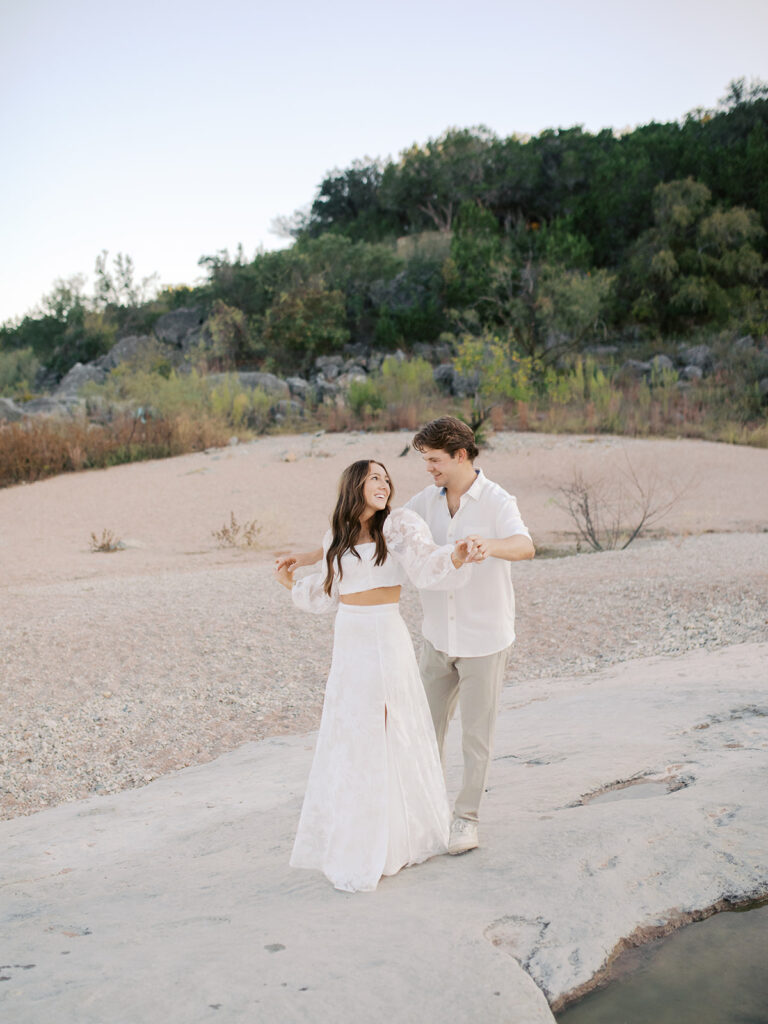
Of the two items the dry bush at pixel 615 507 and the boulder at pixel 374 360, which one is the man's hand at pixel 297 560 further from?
the boulder at pixel 374 360

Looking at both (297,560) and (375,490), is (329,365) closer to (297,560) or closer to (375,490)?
(297,560)

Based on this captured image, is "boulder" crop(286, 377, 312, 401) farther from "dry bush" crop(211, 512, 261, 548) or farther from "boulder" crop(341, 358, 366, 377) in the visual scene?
"dry bush" crop(211, 512, 261, 548)

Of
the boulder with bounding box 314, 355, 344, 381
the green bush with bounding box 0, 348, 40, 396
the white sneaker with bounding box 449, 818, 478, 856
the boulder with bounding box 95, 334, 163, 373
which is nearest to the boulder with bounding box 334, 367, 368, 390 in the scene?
the boulder with bounding box 314, 355, 344, 381

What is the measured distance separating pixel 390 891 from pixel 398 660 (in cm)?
67

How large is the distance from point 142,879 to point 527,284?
74.2 ft

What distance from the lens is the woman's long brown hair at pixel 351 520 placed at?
282 cm

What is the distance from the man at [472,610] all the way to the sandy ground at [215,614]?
2.13 metres

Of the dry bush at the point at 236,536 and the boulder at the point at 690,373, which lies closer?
the dry bush at the point at 236,536

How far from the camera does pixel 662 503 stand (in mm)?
12305

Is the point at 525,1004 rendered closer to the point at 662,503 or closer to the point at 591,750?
the point at 591,750

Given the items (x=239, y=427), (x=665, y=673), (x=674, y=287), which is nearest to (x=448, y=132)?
(x=674, y=287)

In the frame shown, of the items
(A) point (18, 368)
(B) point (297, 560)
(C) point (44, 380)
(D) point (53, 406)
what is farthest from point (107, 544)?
(A) point (18, 368)

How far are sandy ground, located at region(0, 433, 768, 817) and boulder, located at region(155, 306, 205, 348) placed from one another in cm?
1960

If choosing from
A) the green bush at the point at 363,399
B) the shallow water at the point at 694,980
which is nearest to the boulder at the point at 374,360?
the green bush at the point at 363,399
